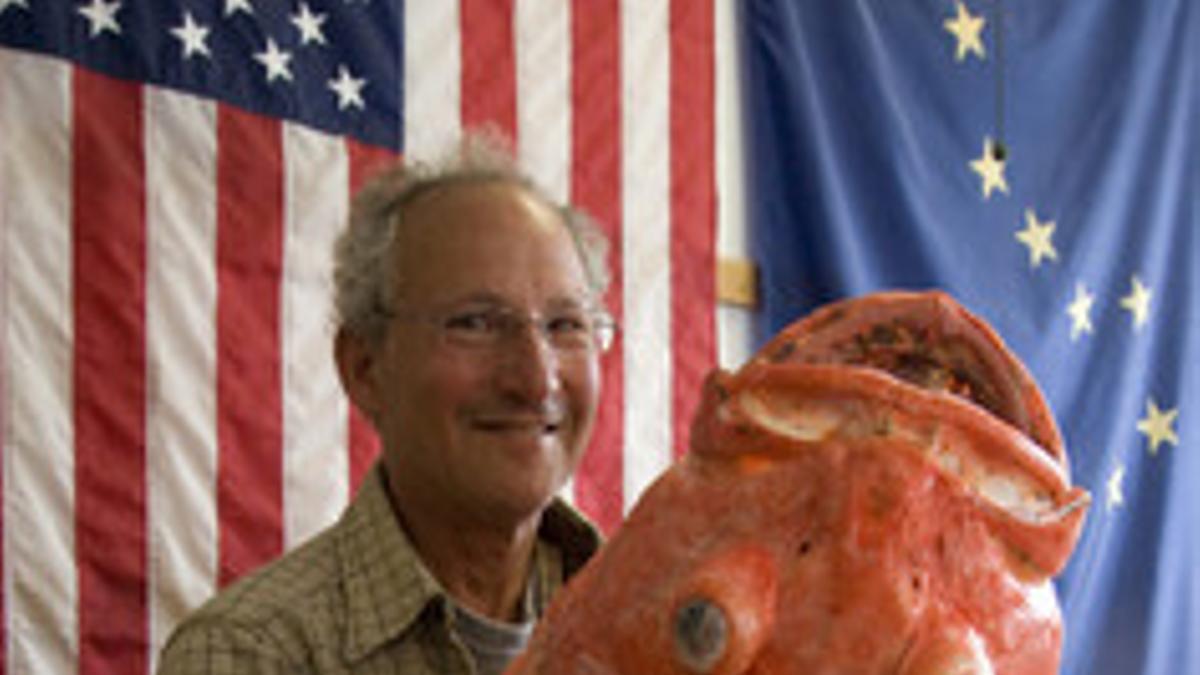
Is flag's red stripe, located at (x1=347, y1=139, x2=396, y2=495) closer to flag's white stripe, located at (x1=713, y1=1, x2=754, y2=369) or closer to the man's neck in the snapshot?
flag's white stripe, located at (x1=713, y1=1, x2=754, y2=369)

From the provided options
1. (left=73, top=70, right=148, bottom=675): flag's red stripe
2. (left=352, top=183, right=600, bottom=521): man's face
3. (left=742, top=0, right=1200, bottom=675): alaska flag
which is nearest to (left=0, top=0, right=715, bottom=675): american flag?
(left=73, top=70, right=148, bottom=675): flag's red stripe

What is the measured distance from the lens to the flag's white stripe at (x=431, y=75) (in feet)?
7.11

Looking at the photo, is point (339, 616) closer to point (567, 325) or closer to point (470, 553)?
point (470, 553)

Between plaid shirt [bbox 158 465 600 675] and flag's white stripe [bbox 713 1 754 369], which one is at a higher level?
flag's white stripe [bbox 713 1 754 369]

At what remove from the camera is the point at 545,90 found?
2.34 m

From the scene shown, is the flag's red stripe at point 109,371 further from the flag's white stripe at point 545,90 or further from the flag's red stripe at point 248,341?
the flag's white stripe at point 545,90

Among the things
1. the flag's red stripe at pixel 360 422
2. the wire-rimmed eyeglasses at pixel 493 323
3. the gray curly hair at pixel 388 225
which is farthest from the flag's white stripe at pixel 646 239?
the wire-rimmed eyeglasses at pixel 493 323

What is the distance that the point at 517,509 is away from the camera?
107 centimetres

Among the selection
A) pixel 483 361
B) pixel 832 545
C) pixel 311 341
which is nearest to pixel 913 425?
pixel 832 545

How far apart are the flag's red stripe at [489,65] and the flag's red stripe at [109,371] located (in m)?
0.57

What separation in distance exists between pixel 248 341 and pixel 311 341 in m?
0.10

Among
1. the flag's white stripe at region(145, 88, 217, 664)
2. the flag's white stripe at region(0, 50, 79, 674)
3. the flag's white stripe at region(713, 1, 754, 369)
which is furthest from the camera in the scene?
the flag's white stripe at region(713, 1, 754, 369)

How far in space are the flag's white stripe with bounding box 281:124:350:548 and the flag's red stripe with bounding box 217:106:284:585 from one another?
2 centimetres

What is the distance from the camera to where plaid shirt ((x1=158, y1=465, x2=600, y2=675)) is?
96 centimetres
